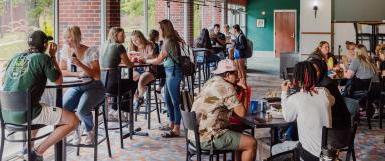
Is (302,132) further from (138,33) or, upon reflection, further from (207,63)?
(207,63)

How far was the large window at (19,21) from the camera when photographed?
19.9 ft

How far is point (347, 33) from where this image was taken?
15.4 metres

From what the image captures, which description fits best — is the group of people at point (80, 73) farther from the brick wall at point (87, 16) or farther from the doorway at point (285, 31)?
the doorway at point (285, 31)

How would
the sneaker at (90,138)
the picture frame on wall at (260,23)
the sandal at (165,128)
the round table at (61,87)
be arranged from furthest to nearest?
the picture frame on wall at (260,23) < the sandal at (165,128) < the sneaker at (90,138) < the round table at (61,87)

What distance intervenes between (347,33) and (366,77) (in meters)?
8.27

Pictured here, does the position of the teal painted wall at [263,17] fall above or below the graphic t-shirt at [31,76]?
above

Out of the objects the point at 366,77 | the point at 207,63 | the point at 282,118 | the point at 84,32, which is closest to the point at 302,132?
the point at 282,118

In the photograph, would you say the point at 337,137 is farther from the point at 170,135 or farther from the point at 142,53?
the point at 142,53

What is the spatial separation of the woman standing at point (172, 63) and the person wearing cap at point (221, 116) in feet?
7.52

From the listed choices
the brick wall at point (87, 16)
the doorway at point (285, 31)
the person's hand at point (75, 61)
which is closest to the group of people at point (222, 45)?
the brick wall at point (87, 16)

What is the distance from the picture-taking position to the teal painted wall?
22.6 meters

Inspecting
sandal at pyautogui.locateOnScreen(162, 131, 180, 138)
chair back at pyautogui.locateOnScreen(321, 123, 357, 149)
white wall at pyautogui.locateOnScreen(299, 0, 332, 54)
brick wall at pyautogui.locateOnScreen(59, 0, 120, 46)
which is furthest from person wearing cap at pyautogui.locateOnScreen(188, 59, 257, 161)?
white wall at pyautogui.locateOnScreen(299, 0, 332, 54)

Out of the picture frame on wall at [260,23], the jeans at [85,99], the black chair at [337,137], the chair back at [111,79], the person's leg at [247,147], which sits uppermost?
the picture frame on wall at [260,23]

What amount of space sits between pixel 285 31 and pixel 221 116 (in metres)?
18.9
